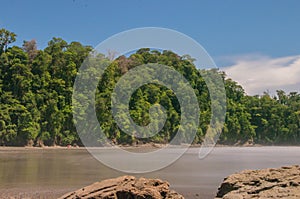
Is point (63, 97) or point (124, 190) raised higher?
point (63, 97)

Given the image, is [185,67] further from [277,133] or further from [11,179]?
[11,179]

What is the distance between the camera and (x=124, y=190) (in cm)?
773

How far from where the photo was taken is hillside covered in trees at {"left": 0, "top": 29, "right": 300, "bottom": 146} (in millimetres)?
50000

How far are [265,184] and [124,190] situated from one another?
2.75m

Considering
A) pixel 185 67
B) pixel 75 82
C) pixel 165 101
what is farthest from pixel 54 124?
pixel 185 67

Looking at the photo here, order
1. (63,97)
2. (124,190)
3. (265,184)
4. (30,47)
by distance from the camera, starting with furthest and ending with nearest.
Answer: (30,47), (63,97), (124,190), (265,184)

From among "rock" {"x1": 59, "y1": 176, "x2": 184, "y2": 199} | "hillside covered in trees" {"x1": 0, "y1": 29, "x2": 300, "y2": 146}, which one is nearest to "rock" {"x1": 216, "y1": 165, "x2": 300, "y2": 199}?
"rock" {"x1": 59, "y1": 176, "x2": 184, "y2": 199}

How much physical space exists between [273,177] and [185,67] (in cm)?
6728

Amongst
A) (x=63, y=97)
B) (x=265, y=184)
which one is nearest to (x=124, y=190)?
(x=265, y=184)

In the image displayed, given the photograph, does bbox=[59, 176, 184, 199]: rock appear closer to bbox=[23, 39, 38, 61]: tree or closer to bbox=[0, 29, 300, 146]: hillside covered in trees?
bbox=[0, 29, 300, 146]: hillside covered in trees

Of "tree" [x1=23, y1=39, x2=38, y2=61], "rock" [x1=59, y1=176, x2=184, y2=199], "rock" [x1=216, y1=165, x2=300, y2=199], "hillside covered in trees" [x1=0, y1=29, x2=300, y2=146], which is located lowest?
"rock" [x1=59, y1=176, x2=184, y2=199]

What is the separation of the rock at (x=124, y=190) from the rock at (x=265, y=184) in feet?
4.64

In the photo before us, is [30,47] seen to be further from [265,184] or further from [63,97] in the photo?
[265,184]

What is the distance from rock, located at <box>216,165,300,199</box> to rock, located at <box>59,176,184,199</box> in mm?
1415
